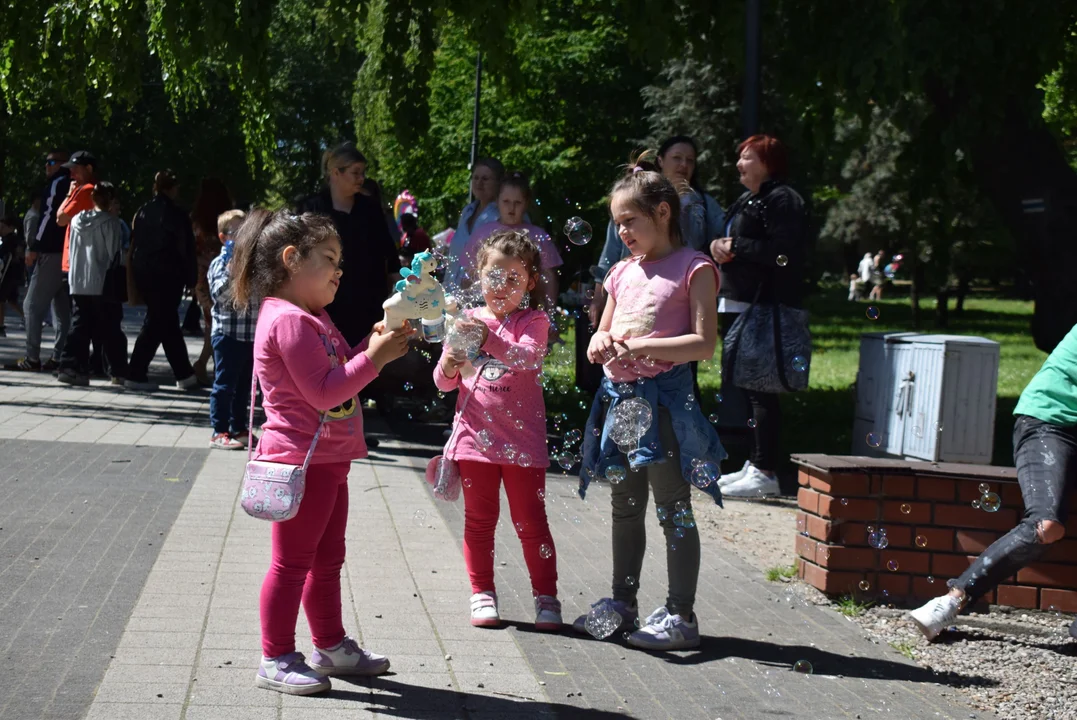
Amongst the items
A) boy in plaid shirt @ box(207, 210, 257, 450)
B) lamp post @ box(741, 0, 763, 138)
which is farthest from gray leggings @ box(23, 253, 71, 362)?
lamp post @ box(741, 0, 763, 138)

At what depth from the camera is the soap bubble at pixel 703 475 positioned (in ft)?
16.8

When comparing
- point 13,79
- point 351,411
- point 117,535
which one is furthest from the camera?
point 13,79

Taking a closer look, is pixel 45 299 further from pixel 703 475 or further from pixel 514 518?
pixel 703 475

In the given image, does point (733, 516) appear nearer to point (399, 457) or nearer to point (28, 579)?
point (399, 457)

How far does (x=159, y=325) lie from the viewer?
12.9 metres

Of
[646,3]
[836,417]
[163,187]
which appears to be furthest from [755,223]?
[163,187]

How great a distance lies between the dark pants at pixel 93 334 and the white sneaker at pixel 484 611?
8.85 m

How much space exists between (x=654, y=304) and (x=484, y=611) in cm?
141

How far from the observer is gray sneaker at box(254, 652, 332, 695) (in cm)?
446

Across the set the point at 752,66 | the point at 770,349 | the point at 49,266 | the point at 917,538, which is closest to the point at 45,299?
the point at 49,266

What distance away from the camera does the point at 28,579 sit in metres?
5.76

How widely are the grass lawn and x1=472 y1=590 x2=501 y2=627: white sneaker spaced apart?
1.04 metres

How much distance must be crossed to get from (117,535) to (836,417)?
874 centimetres

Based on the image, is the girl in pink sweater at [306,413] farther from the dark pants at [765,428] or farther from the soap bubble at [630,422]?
the dark pants at [765,428]
